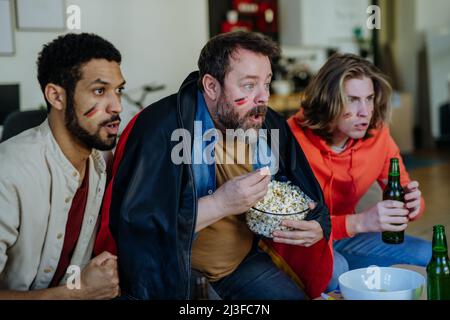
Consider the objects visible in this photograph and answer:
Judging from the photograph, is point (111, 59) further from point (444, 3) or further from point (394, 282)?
point (444, 3)

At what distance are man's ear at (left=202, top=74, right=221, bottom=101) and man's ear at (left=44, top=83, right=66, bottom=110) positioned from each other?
28 cm

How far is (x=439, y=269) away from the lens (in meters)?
0.98

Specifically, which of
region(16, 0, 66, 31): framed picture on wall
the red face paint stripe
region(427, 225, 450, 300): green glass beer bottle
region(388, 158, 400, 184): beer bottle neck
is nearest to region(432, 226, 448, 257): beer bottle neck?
region(427, 225, 450, 300): green glass beer bottle

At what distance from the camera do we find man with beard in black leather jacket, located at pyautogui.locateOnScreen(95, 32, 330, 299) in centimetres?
103

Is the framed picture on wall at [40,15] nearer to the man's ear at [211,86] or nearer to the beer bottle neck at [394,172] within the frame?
the man's ear at [211,86]

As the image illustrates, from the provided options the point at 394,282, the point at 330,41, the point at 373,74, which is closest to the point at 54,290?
the point at 394,282

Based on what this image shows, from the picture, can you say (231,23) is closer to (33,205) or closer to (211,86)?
(211,86)

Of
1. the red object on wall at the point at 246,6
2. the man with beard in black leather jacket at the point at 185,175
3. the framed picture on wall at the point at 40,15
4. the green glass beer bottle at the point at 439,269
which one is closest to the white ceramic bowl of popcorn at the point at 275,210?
the man with beard in black leather jacket at the point at 185,175

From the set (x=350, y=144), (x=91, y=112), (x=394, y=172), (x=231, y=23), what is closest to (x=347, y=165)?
(x=350, y=144)

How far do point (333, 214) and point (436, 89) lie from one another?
437 cm

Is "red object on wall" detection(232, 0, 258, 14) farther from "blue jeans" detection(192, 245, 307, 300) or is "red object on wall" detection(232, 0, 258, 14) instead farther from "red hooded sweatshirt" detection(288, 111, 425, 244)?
"blue jeans" detection(192, 245, 307, 300)

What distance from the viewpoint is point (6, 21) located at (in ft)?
3.54

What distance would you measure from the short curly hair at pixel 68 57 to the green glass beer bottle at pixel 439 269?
0.68 meters

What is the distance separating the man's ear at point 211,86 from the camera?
1.09m
